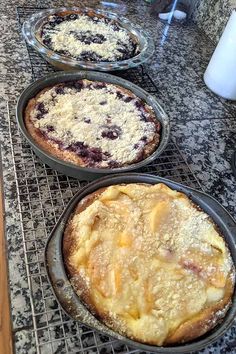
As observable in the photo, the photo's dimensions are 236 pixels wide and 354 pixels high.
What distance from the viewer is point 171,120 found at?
1.20 metres

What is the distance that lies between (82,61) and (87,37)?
0.19 meters

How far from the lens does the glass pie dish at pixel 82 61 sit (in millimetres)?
1157

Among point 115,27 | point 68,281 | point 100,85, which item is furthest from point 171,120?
point 68,281

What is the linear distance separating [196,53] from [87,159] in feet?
3.04

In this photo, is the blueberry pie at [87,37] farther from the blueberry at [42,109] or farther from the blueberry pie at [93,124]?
the blueberry at [42,109]

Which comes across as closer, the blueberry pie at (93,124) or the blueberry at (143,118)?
the blueberry pie at (93,124)

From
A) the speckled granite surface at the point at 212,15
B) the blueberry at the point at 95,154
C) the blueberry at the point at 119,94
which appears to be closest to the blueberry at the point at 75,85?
the blueberry at the point at 119,94

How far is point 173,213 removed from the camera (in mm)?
789

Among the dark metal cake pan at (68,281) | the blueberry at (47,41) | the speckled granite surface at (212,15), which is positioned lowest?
the dark metal cake pan at (68,281)

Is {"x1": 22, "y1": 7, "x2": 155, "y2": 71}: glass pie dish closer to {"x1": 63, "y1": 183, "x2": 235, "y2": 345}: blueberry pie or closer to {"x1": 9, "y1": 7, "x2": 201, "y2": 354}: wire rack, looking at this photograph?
{"x1": 9, "y1": 7, "x2": 201, "y2": 354}: wire rack

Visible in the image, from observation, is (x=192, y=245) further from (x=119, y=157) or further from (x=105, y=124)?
(x=105, y=124)

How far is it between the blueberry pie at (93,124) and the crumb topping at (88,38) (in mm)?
161

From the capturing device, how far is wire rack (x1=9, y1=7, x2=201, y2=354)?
65 centimetres

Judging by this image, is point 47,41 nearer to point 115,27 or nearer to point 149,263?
point 115,27
